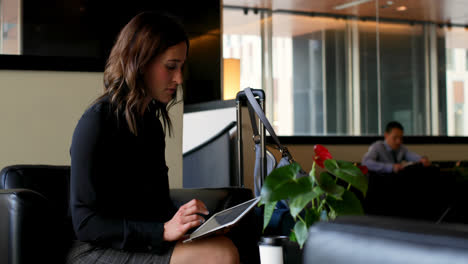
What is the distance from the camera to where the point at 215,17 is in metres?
5.43

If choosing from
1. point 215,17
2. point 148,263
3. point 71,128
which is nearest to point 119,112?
point 148,263

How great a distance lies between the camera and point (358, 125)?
9.62m

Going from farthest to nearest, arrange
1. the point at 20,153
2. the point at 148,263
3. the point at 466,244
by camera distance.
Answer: the point at 20,153, the point at 148,263, the point at 466,244

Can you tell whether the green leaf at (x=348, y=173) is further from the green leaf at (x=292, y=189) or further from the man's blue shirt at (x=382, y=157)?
the man's blue shirt at (x=382, y=157)

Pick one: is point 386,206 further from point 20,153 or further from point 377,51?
point 377,51

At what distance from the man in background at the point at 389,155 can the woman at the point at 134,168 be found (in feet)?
16.4

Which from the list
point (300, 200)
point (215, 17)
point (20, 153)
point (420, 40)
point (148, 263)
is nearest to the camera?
point (300, 200)

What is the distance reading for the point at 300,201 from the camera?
3.55ft

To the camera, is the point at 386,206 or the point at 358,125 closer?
the point at 386,206

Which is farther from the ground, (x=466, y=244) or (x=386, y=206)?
(x=466, y=244)

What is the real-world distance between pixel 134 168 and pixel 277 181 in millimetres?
662

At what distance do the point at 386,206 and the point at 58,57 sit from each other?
11.8 feet

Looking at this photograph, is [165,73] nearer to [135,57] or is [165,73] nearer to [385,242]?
[135,57]

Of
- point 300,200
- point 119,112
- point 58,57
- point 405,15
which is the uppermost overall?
point 405,15
